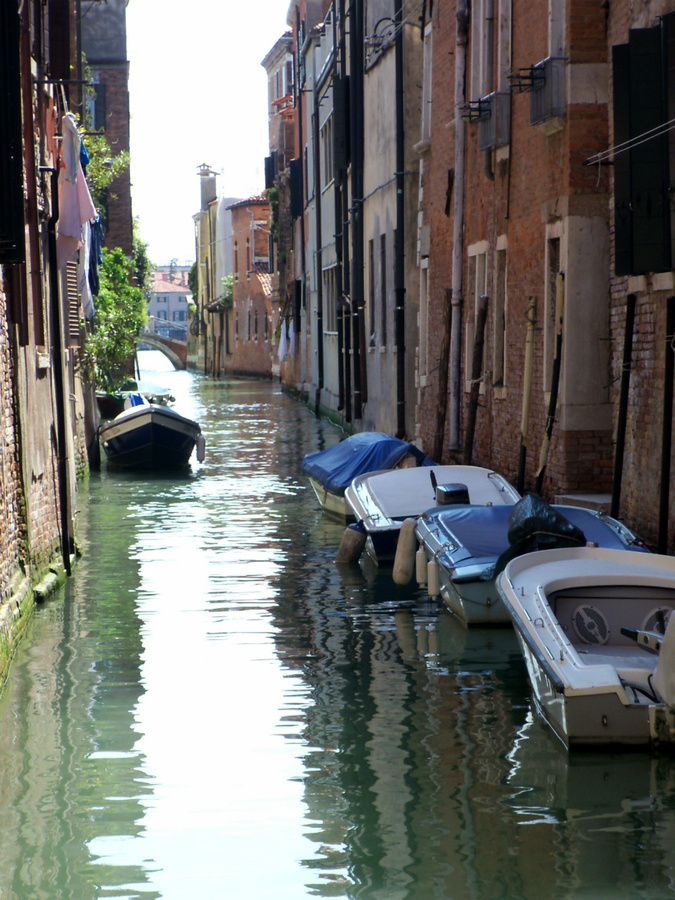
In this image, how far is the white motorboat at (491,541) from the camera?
8.41 metres

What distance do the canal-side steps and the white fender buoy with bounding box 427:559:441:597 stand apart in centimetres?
277

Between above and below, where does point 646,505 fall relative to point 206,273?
below

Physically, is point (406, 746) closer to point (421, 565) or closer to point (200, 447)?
point (421, 565)

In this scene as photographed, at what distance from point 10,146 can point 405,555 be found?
4.88 meters

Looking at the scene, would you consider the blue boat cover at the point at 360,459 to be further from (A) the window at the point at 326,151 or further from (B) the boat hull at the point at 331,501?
(A) the window at the point at 326,151

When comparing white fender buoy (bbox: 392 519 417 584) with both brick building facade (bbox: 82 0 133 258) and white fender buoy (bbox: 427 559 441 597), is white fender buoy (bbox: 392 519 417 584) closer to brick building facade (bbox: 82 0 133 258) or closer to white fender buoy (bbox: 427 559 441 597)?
white fender buoy (bbox: 427 559 441 597)

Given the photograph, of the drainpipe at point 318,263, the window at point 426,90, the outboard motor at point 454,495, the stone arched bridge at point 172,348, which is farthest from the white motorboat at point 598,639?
the stone arched bridge at point 172,348

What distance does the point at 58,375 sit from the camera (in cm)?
1030

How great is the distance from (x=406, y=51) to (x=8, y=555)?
11.3m

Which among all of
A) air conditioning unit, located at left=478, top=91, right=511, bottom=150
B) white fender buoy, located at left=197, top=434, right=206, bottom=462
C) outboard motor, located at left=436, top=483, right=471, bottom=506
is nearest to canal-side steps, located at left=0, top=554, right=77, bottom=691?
outboard motor, located at left=436, top=483, right=471, bottom=506

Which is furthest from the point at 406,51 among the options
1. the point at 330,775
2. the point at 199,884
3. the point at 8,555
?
the point at 199,884

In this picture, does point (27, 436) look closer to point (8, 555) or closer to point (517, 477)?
point (8, 555)

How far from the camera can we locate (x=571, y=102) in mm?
10258

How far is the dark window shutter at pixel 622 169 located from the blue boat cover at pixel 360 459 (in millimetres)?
4586
